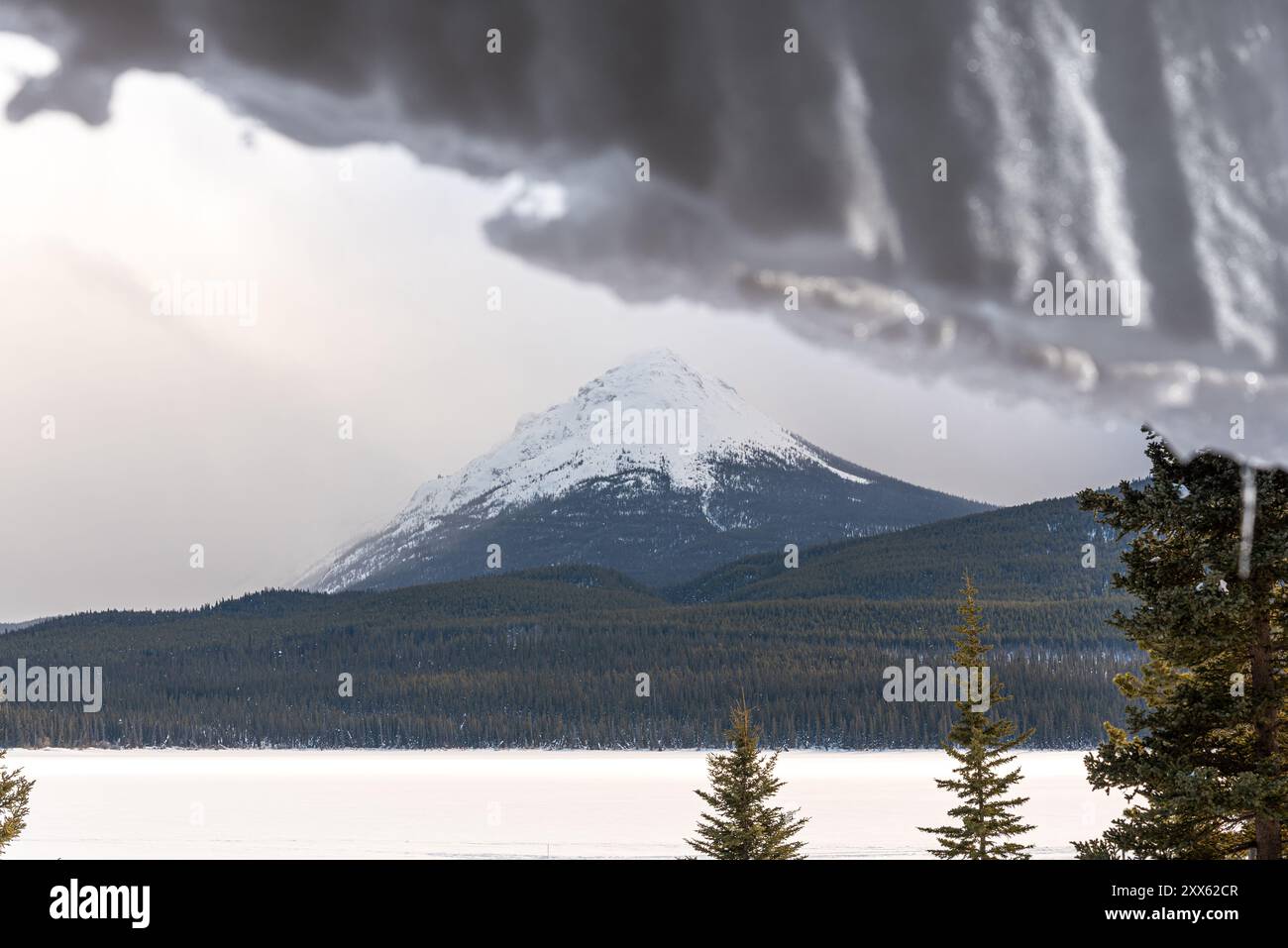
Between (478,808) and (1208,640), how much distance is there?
357ft

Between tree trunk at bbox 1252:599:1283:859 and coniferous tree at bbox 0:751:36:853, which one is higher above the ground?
tree trunk at bbox 1252:599:1283:859

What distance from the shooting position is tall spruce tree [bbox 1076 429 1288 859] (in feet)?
56.2

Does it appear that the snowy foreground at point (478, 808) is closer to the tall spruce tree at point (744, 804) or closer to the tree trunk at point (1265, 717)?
the tall spruce tree at point (744, 804)

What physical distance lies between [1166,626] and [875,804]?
108 meters

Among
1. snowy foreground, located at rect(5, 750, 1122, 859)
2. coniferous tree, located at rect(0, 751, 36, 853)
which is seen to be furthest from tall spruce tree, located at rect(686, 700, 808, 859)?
snowy foreground, located at rect(5, 750, 1122, 859)

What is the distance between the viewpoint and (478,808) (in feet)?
396

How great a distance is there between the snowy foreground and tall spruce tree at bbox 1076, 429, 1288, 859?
61625 mm

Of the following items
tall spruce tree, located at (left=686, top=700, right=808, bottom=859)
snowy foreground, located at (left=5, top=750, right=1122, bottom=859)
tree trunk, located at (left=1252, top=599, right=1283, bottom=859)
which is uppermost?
tree trunk, located at (left=1252, top=599, right=1283, bottom=859)

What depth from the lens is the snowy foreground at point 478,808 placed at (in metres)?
89.6

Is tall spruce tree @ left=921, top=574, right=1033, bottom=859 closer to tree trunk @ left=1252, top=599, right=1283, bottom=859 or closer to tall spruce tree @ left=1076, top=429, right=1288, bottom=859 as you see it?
tall spruce tree @ left=1076, top=429, right=1288, bottom=859

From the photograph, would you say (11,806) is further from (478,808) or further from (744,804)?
(478,808)

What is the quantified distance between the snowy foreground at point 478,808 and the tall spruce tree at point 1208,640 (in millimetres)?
61625
